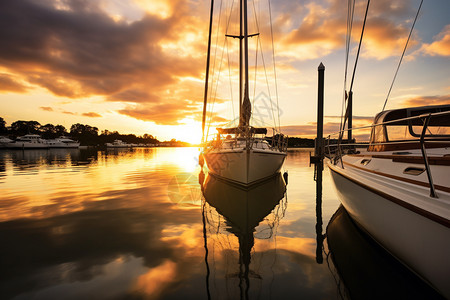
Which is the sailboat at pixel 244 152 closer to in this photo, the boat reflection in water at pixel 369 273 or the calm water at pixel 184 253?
the calm water at pixel 184 253

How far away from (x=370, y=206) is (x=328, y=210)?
3.16 m

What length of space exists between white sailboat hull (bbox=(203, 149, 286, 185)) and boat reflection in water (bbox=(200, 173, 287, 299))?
0.45 m

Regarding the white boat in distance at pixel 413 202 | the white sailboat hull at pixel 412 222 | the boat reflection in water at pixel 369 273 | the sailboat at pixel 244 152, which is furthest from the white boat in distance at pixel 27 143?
the white sailboat hull at pixel 412 222

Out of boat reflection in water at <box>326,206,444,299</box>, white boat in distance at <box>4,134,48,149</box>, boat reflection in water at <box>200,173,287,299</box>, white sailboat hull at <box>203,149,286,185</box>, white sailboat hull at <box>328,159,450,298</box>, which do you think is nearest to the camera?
white sailboat hull at <box>328,159,450,298</box>

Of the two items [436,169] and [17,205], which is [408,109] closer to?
[436,169]

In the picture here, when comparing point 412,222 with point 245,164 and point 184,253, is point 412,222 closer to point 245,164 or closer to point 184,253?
point 184,253

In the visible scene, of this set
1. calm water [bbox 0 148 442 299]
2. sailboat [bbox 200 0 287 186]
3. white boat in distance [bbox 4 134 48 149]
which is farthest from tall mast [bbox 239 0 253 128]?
white boat in distance [bbox 4 134 48 149]

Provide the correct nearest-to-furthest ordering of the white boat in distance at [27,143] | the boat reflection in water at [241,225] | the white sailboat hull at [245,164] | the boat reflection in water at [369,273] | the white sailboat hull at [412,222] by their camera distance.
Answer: the white sailboat hull at [412,222], the boat reflection in water at [369,273], the boat reflection in water at [241,225], the white sailboat hull at [245,164], the white boat in distance at [27,143]

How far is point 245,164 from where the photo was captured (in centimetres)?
795

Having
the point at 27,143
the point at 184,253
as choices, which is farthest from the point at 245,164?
the point at 27,143

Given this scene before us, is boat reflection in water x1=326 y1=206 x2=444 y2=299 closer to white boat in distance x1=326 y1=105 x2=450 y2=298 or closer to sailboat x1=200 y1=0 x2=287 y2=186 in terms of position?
white boat in distance x1=326 y1=105 x2=450 y2=298

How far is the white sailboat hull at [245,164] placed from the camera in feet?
26.2

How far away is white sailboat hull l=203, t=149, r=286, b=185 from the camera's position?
8000 mm

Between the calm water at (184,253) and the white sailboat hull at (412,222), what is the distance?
546mm
